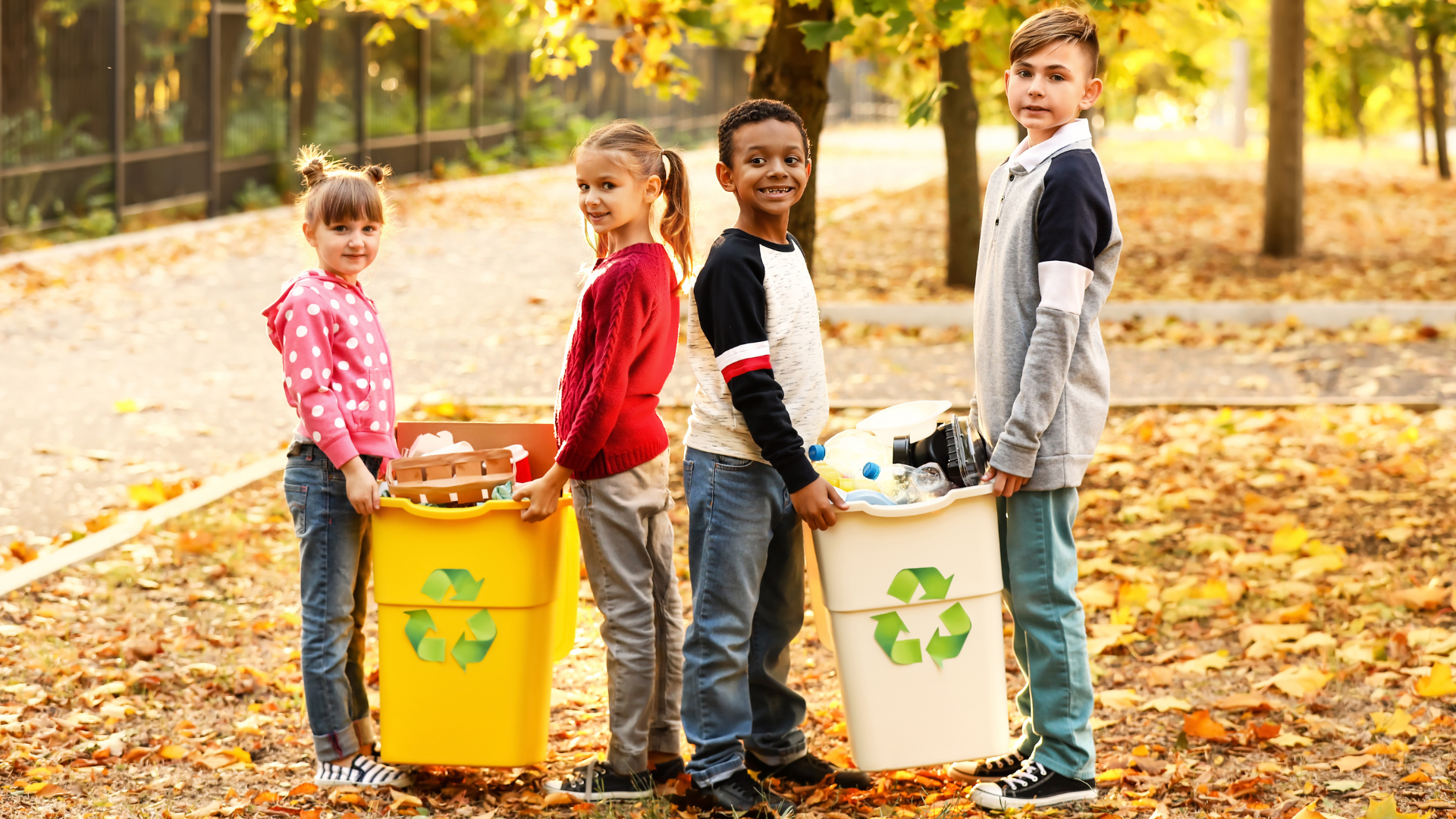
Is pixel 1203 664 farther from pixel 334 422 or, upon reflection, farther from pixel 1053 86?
pixel 334 422

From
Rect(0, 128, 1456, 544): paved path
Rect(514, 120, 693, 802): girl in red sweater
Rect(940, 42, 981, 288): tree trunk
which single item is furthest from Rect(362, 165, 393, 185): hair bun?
Rect(940, 42, 981, 288): tree trunk

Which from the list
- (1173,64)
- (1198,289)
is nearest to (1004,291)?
(1173,64)

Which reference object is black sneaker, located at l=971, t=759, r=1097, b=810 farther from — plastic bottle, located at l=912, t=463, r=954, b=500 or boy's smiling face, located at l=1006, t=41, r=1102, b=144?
boy's smiling face, located at l=1006, t=41, r=1102, b=144

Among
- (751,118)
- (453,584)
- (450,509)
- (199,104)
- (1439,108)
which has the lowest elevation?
(453,584)

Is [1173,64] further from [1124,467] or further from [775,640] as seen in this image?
[775,640]

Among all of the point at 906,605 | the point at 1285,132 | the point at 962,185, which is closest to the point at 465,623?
the point at 906,605

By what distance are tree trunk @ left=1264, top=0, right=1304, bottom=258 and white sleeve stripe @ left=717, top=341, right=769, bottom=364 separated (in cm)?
1007

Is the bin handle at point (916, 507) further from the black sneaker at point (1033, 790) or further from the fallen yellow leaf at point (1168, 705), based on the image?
the fallen yellow leaf at point (1168, 705)

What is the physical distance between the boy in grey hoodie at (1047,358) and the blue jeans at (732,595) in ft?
1.67

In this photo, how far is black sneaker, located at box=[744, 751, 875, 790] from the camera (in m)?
3.40

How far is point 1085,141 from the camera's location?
3088 mm

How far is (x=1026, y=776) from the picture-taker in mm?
3252

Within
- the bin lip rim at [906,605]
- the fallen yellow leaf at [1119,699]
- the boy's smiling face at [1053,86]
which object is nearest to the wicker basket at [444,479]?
the bin lip rim at [906,605]

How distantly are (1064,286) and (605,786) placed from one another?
1.55 m
